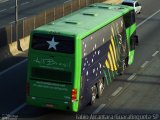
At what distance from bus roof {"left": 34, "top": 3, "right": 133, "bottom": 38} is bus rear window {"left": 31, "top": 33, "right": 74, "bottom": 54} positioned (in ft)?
0.77

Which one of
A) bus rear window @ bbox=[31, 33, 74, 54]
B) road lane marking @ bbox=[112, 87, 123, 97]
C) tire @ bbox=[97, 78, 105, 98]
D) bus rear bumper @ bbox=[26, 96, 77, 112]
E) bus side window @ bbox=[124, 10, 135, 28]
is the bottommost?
road lane marking @ bbox=[112, 87, 123, 97]

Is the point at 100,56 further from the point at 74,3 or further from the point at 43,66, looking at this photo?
the point at 74,3

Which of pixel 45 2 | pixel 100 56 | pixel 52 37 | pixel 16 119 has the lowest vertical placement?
pixel 45 2

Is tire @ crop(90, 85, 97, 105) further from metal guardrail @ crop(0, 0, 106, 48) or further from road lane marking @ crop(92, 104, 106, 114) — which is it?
metal guardrail @ crop(0, 0, 106, 48)

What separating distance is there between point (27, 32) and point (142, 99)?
14328 millimetres

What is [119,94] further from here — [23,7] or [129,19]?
[23,7]

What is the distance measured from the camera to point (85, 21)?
23906 millimetres

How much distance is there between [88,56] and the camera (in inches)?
886

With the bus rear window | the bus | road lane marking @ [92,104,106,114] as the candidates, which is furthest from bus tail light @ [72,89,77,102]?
road lane marking @ [92,104,106,114]

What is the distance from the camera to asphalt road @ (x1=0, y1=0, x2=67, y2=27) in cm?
4984

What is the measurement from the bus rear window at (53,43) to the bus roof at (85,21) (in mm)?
234

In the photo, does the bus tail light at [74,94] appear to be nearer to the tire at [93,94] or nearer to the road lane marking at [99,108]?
the road lane marking at [99,108]

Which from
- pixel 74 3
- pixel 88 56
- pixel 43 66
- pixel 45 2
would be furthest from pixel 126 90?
pixel 45 2

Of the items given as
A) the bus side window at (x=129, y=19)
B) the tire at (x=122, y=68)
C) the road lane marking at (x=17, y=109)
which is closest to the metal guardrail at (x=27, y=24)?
the tire at (x=122, y=68)
